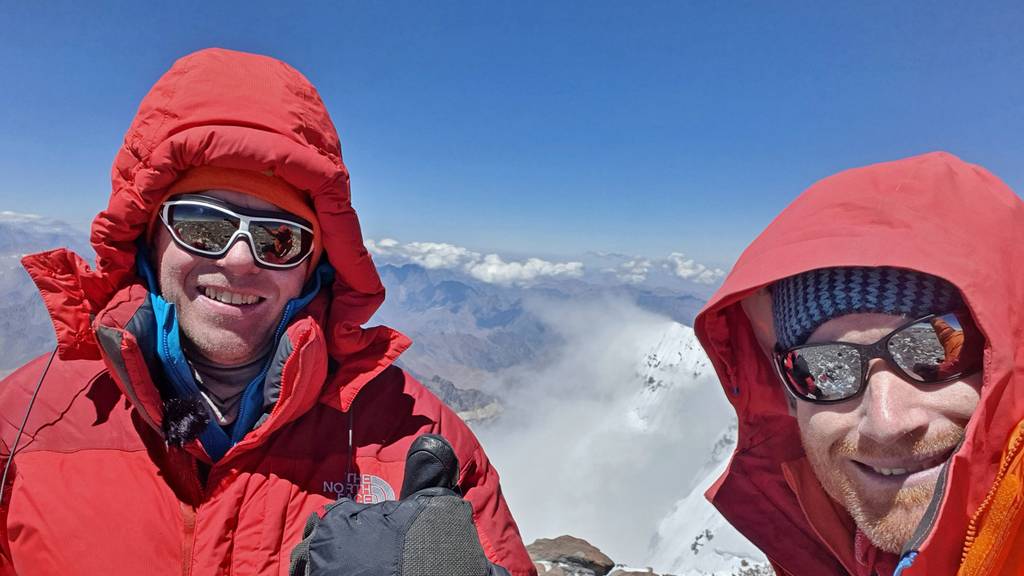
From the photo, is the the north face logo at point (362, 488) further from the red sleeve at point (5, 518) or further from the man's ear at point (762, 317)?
the man's ear at point (762, 317)

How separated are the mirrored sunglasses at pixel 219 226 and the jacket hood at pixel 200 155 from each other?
14 cm

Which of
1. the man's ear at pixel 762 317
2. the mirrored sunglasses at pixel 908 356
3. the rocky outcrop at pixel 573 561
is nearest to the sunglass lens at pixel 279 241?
the man's ear at pixel 762 317

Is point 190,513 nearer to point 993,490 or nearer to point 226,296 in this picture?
point 226,296

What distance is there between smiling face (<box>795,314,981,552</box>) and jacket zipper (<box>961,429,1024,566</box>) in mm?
185

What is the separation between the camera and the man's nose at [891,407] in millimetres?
1939

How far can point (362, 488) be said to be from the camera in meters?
2.50

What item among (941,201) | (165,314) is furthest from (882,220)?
(165,314)

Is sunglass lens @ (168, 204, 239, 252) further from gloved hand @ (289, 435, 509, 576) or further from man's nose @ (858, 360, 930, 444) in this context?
man's nose @ (858, 360, 930, 444)

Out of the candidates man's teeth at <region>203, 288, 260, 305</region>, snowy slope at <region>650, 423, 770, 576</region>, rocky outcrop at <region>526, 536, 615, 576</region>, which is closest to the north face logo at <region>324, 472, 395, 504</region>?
man's teeth at <region>203, 288, 260, 305</region>

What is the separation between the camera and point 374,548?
1.64 m

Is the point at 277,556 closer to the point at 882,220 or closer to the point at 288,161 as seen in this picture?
the point at 288,161

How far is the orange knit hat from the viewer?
8.18ft

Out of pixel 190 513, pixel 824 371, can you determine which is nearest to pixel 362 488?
pixel 190 513

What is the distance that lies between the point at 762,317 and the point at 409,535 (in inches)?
82.0
